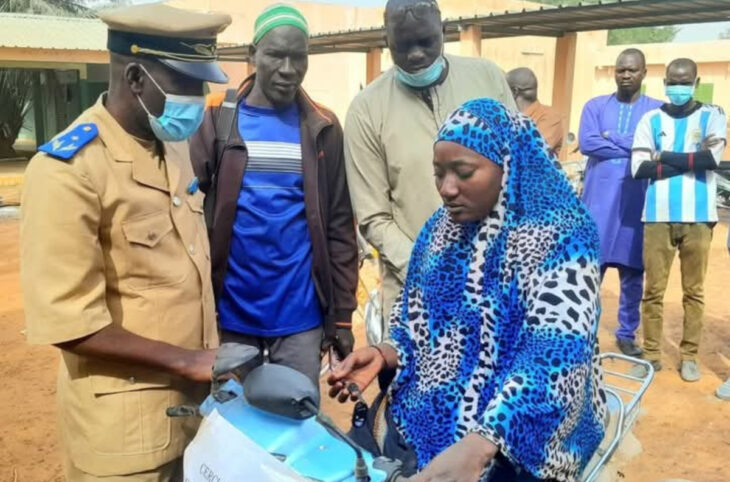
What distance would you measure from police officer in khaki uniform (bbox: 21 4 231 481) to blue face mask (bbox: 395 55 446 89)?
3.48 feet

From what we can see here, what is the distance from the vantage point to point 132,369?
1.87 m

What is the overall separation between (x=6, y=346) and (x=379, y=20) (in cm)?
1649

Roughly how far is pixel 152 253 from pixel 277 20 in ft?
4.10

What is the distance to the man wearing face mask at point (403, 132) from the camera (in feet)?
9.36

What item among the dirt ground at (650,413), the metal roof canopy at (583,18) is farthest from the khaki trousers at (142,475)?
the metal roof canopy at (583,18)

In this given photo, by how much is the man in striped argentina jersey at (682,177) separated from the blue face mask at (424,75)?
2564mm

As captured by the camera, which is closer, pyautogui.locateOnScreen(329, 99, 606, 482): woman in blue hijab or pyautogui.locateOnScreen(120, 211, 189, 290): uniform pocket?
pyautogui.locateOnScreen(329, 99, 606, 482): woman in blue hijab

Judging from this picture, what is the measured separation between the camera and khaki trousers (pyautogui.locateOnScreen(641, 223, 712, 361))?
197 inches

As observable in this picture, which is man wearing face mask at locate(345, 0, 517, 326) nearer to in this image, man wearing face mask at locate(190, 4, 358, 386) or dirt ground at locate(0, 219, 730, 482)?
man wearing face mask at locate(190, 4, 358, 386)

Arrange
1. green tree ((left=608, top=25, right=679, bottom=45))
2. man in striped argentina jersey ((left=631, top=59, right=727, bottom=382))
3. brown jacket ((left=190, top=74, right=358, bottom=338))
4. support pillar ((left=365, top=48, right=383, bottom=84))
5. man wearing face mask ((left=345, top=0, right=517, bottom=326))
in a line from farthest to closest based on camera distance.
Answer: green tree ((left=608, top=25, right=679, bottom=45)) → support pillar ((left=365, top=48, right=383, bottom=84)) → man in striped argentina jersey ((left=631, top=59, right=727, bottom=382)) → man wearing face mask ((left=345, top=0, right=517, bottom=326)) → brown jacket ((left=190, top=74, right=358, bottom=338))

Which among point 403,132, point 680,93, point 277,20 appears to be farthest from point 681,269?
point 277,20

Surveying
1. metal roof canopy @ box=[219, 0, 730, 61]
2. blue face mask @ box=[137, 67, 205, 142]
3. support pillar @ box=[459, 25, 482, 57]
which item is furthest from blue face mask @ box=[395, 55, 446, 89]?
support pillar @ box=[459, 25, 482, 57]

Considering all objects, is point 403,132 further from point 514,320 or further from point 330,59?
point 330,59

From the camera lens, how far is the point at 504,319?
1.85 metres
